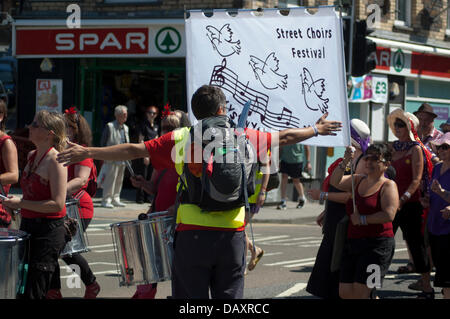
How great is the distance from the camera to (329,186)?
25.0 ft

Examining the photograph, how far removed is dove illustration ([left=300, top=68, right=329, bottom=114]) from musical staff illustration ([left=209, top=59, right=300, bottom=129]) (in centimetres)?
16

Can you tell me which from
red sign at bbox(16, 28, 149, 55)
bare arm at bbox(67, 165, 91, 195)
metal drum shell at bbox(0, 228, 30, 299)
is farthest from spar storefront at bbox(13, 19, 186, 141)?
metal drum shell at bbox(0, 228, 30, 299)

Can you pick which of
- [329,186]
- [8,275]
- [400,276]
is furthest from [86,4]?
[8,275]

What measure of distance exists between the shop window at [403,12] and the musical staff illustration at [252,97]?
17925 millimetres

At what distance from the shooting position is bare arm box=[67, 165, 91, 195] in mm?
7297

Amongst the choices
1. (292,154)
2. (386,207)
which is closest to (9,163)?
(386,207)

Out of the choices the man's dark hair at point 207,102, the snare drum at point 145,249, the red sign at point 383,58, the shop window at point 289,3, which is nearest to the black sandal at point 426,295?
the snare drum at point 145,249

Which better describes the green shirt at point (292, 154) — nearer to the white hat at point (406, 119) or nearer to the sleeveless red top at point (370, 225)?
the white hat at point (406, 119)

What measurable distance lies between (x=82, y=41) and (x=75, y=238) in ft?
43.3

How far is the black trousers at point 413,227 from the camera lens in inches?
356

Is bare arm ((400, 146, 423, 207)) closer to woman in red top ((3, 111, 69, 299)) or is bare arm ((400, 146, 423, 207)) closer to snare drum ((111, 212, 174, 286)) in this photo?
snare drum ((111, 212, 174, 286))
